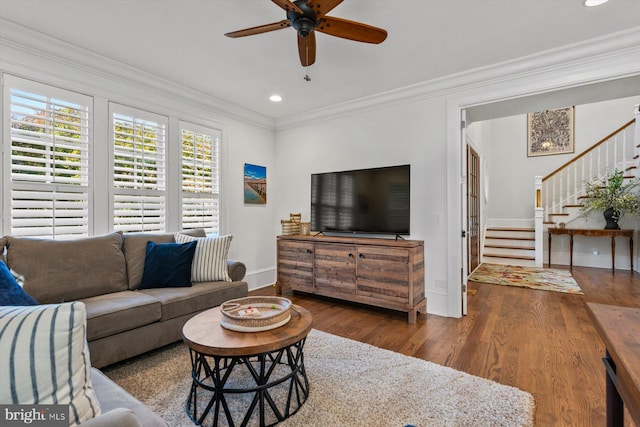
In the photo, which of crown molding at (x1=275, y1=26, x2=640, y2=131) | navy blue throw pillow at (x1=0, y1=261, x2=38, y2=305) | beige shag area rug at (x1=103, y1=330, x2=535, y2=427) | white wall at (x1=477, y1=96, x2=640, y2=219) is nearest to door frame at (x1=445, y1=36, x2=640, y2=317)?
crown molding at (x1=275, y1=26, x2=640, y2=131)

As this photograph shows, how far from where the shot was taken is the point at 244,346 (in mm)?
1462

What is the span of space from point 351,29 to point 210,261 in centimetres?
225


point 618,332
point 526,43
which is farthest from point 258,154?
point 618,332

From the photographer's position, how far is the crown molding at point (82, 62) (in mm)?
2387

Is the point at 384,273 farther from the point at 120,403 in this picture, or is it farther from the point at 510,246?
the point at 510,246

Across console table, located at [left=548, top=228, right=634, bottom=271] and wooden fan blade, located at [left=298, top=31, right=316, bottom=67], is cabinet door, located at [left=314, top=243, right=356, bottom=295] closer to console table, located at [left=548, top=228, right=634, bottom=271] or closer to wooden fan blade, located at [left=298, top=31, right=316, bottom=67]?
wooden fan blade, located at [left=298, top=31, right=316, bottom=67]

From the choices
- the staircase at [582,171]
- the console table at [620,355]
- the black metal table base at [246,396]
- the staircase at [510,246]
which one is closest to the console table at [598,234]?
the staircase at [582,171]

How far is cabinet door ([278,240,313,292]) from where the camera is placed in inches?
149

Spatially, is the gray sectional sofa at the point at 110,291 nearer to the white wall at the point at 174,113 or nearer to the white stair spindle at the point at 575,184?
the white wall at the point at 174,113

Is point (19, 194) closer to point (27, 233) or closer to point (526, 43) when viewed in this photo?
point (27, 233)

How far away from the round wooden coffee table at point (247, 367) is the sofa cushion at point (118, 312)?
0.64 metres

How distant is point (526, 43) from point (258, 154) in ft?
11.0

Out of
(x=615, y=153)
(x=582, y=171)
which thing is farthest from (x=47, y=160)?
(x=615, y=153)

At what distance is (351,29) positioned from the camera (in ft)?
6.25
